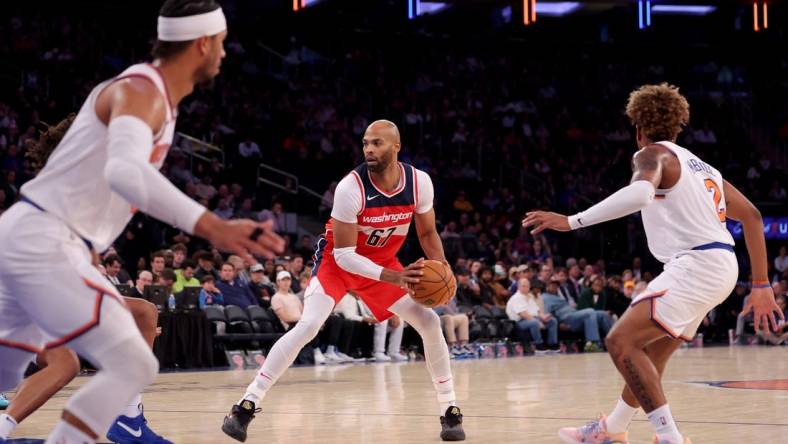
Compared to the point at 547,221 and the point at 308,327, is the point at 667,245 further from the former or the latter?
the point at 308,327

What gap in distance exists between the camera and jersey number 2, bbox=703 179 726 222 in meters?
5.62

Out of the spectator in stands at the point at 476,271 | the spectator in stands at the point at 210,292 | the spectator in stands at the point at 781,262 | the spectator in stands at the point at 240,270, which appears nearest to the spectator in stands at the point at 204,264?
the spectator in stands at the point at 240,270

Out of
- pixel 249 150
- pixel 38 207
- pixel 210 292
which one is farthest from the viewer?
pixel 249 150

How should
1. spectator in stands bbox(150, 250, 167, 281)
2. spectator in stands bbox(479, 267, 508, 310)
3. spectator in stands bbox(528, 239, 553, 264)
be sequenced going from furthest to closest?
spectator in stands bbox(528, 239, 553, 264) < spectator in stands bbox(479, 267, 508, 310) < spectator in stands bbox(150, 250, 167, 281)

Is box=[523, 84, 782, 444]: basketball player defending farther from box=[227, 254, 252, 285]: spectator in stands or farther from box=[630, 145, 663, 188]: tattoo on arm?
box=[227, 254, 252, 285]: spectator in stands

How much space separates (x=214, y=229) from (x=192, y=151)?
56.1ft

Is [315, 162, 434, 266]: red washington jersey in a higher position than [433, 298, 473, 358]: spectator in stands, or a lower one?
higher

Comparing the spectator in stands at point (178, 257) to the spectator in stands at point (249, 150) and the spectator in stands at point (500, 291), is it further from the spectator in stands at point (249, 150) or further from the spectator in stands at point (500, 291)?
the spectator in stands at point (500, 291)

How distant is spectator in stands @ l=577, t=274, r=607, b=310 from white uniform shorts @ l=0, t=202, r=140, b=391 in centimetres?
1691

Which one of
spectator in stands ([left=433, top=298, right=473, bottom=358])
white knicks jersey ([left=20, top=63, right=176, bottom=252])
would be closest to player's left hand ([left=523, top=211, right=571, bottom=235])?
white knicks jersey ([left=20, top=63, right=176, bottom=252])

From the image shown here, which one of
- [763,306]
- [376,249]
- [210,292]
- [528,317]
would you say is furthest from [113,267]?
[763,306]

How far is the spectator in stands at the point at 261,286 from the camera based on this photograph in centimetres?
1570

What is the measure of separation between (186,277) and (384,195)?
8.63m

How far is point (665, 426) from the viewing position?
17.8ft
